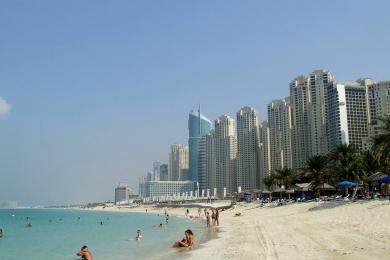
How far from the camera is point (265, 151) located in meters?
139

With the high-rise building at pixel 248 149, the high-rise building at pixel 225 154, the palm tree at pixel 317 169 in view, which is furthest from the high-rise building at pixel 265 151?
the palm tree at pixel 317 169

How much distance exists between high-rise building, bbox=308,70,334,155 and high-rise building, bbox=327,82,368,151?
2902 millimetres

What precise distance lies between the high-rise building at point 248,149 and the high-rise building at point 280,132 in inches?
446

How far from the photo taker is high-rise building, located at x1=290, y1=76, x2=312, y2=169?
118688mm

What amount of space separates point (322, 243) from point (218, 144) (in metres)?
164

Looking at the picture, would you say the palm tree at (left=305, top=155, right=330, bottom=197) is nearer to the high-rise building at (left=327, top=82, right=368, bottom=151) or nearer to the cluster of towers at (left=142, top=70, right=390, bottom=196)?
the cluster of towers at (left=142, top=70, right=390, bottom=196)

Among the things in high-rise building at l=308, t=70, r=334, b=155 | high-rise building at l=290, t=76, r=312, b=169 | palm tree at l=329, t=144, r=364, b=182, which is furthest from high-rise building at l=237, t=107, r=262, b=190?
palm tree at l=329, t=144, r=364, b=182

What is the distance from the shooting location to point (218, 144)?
181125 millimetres

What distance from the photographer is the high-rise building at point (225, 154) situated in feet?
550

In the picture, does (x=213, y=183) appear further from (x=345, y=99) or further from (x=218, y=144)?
(x=345, y=99)

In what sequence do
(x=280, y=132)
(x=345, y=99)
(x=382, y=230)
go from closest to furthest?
1. (x=382, y=230)
2. (x=345, y=99)
3. (x=280, y=132)

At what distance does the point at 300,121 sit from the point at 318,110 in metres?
7.27

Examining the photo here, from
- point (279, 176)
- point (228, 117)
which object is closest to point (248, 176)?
point (228, 117)

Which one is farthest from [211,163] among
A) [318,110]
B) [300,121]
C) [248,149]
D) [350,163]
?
[350,163]
